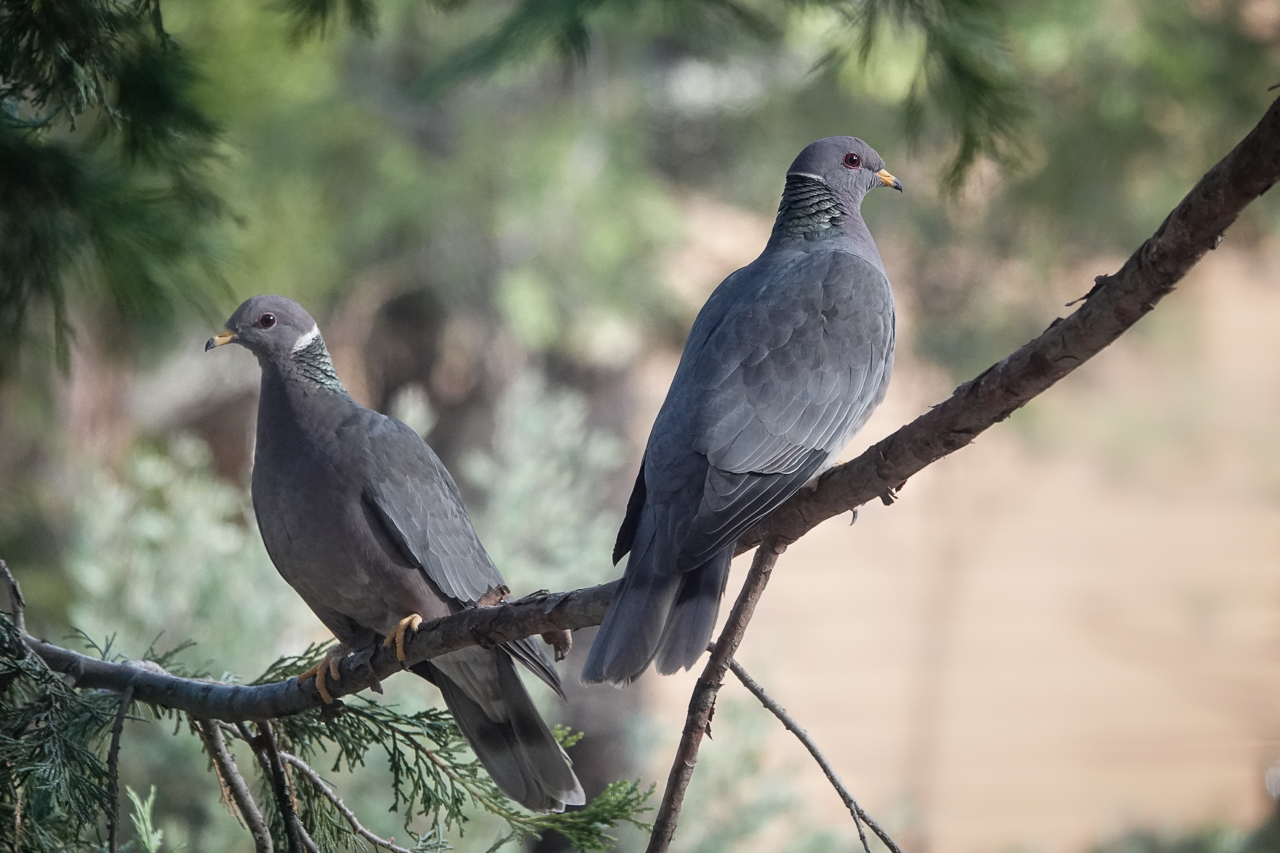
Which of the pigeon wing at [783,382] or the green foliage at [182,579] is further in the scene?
the green foliage at [182,579]

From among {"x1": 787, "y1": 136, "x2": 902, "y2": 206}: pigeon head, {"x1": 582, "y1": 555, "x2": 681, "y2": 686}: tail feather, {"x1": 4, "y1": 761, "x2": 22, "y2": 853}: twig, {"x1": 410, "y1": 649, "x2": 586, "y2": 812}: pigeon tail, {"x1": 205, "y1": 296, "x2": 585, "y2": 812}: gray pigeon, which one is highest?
{"x1": 787, "y1": 136, "x2": 902, "y2": 206}: pigeon head

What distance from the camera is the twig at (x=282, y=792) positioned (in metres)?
1.80

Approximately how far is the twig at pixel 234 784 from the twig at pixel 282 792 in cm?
4

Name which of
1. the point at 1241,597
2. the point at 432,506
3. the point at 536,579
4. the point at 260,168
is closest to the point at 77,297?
the point at 260,168

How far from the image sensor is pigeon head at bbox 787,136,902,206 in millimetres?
2426

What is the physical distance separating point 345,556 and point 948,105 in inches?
57.9

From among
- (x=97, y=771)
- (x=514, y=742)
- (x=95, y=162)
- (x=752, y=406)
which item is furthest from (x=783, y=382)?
(x=95, y=162)

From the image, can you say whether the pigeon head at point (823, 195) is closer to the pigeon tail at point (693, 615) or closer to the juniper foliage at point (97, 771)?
the pigeon tail at point (693, 615)

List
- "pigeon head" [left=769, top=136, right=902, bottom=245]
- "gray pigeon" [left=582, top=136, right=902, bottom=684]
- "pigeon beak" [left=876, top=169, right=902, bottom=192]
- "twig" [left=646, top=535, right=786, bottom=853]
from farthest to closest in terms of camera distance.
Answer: "pigeon beak" [left=876, top=169, right=902, bottom=192] → "pigeon head" [left=769, top=136, right=902, bottom=245] → "gray pigeon" [left=582, top=136, right=902, bottom=684] → "twig" [left=646, top=535, right=786, bottom=853]

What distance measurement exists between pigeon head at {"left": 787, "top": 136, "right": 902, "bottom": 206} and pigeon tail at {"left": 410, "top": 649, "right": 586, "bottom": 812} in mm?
1199

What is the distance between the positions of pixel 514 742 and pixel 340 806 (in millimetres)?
529

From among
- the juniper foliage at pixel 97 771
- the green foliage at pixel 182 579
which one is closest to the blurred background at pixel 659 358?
the green foliage at pixel 182 579

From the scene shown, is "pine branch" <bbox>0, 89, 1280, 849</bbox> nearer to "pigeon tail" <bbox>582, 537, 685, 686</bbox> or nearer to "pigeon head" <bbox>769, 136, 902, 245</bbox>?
"pigeon tail" <bbox>582, 537, 685, 686</bbox>

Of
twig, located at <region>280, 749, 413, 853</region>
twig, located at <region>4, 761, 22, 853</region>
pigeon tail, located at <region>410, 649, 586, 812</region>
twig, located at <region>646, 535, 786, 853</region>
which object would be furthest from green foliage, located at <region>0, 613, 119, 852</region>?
twig, located at <region>646, 535, 786, 853</region>
